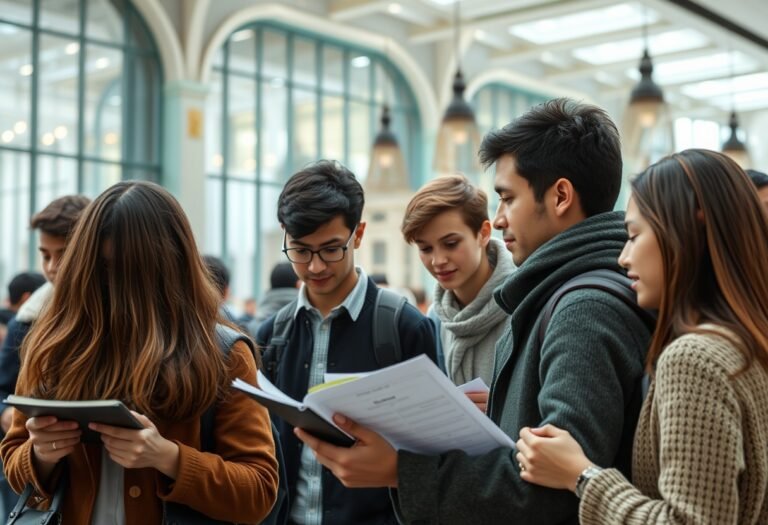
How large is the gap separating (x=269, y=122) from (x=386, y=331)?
11.0 metres

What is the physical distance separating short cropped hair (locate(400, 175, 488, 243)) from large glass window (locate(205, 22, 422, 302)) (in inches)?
374

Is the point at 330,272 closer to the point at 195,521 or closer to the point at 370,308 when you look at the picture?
the point at 370,308

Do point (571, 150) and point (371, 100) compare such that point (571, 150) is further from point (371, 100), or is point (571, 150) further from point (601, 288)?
point (371, 100)

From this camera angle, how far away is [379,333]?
8.99 feet

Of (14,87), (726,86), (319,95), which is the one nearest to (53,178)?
(14,87)

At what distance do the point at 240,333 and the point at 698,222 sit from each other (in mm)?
1001

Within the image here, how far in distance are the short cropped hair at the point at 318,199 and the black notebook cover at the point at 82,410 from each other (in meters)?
1.07

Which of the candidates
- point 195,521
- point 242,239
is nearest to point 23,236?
point 242,239

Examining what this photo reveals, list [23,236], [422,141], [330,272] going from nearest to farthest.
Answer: [330,272], [23,236], [422,141]

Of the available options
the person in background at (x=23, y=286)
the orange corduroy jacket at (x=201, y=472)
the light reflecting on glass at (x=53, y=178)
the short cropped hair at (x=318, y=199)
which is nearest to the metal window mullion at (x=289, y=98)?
the light reflecting on glass at (x=53, y=178)

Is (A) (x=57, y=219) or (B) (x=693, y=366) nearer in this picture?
(B) (x=693, y=366)

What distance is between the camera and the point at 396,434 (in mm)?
1664

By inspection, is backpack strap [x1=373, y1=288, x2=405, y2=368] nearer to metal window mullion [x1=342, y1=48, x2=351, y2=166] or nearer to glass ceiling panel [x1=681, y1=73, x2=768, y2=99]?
metal window mullion [x1=342, y1=48, x2=351, y2=166]

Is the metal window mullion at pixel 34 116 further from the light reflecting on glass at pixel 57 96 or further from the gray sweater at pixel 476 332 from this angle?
the gray sweater at pixel 476 332
